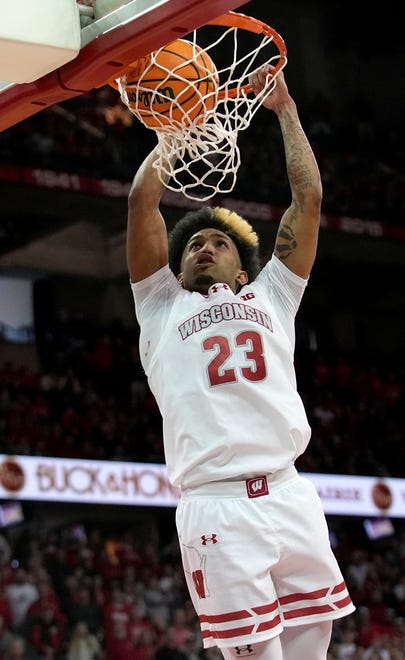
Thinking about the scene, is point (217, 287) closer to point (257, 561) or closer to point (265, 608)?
point (257, 561)

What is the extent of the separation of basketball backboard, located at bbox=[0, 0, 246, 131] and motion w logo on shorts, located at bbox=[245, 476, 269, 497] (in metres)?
1.24

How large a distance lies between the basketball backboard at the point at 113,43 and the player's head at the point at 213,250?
64 centimetres

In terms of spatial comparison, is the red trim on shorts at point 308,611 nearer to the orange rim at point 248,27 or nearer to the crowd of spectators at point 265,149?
the orange rim at point 248,27

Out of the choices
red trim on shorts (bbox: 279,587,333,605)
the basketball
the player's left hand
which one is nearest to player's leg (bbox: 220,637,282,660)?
red trim on shorts (bbox: 279,587,333,605)

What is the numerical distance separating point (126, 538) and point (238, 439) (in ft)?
30.3

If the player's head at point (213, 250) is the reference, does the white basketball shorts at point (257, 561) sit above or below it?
below

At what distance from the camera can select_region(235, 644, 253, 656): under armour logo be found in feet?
9.84

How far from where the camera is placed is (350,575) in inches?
493

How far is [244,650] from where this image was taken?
9.89ft

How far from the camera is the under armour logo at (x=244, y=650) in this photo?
9.84 ft

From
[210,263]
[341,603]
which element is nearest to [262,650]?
[341,603]

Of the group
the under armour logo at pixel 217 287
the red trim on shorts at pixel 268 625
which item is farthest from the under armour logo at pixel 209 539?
the under armour logo at pixel 217 287

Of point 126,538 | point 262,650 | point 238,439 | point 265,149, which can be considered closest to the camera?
point 262,650

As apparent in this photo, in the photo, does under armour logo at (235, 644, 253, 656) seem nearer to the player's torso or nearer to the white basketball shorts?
the white basketball shorts
